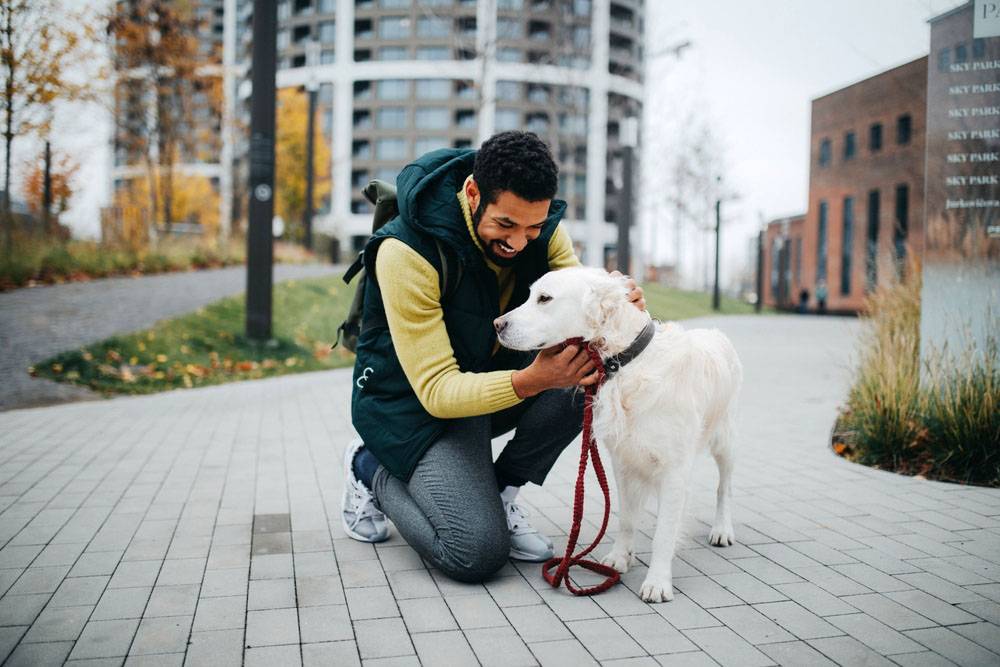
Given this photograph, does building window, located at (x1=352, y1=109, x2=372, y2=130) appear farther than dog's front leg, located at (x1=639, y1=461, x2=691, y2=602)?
Yes

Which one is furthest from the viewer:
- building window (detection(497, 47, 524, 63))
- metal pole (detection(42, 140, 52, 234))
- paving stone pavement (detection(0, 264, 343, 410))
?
building window (detection(497, 47, 524, 63))

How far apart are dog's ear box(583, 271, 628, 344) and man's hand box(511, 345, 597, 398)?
0.11 meters

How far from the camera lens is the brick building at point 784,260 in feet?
134

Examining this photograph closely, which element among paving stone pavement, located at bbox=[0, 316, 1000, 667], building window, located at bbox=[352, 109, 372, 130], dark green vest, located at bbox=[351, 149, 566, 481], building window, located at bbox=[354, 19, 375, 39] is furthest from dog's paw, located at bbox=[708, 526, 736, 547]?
building window, located at bbox=[354, 19, 375, 39]

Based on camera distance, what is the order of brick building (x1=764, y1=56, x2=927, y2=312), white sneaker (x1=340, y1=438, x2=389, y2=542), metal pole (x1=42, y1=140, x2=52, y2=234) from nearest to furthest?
white sneaker (x1=340, y1=438, x2=389, y2=542), brick building (x1=764, y1=56, x2=927, y2=312), metal pole (x1=42, y1=140, x2=52, y2=234)

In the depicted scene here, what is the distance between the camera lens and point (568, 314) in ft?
9.39

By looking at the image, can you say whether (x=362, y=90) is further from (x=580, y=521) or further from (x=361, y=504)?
(x=580, y=521)

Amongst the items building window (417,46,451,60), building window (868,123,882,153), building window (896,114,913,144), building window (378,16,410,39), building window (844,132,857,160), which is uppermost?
building window (378,16,410,39)

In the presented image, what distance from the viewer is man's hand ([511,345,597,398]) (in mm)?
2818

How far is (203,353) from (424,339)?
6.72 m

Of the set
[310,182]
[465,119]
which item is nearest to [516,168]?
[310,182]

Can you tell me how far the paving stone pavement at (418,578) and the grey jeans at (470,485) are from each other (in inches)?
5.8

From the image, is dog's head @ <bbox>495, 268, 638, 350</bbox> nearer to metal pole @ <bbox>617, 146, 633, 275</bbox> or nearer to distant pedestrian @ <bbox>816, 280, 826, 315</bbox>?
metal pole @ <bbox>617, 146, 633, 275</bbox>

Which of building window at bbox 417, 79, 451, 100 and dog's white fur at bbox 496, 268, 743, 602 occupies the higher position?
building window at bbox 417, 79, 451, 100
